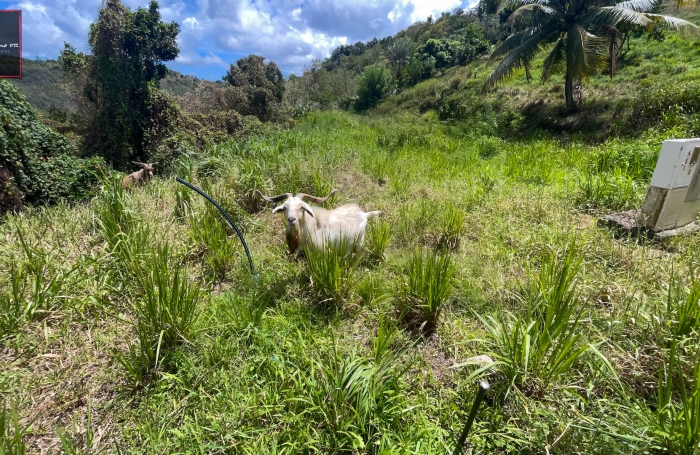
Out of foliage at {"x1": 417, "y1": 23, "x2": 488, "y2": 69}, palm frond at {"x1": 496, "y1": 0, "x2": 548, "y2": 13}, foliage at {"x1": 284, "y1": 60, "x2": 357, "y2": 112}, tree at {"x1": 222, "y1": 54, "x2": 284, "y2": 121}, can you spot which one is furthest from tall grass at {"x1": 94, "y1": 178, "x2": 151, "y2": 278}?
foliage at {"x1": 417, "y1": 23, "x2": 488, "y2": 69}

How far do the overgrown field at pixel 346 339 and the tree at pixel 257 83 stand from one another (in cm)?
1723

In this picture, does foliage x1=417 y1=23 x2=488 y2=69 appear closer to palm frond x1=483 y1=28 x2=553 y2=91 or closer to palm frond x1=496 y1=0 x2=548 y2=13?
palm frond x1=496 y1=0 x2=548 y2=13

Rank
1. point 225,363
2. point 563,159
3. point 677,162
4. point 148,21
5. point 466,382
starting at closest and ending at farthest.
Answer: point 466,382 < point 225,363 < point 677,162 < point 563,159 < point 148,21

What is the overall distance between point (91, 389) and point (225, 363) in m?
0.86

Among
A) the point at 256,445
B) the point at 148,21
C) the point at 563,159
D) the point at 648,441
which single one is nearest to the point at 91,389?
the point at 256,445

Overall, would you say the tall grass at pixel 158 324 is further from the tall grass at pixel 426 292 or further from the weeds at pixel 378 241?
the weeds at pixel 378 241

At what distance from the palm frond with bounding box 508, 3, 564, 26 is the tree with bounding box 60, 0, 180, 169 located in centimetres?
1486

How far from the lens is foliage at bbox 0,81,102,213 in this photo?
653 cm

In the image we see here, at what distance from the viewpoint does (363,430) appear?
5.61 feet

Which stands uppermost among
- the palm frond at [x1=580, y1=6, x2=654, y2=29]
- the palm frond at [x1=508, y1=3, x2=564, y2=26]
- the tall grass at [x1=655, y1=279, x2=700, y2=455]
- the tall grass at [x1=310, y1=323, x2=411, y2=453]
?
the palm frond at [x1=508, y1=3, x2=564, y2=26]

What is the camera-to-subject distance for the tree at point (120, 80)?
12.0 meters

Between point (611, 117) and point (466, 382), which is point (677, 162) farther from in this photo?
point (611, 117)

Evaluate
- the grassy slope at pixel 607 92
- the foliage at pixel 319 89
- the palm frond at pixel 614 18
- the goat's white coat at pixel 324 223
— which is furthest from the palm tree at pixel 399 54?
the goat's white coat at pixel 324 223

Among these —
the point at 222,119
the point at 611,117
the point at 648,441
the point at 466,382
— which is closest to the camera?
the point at 648,441
